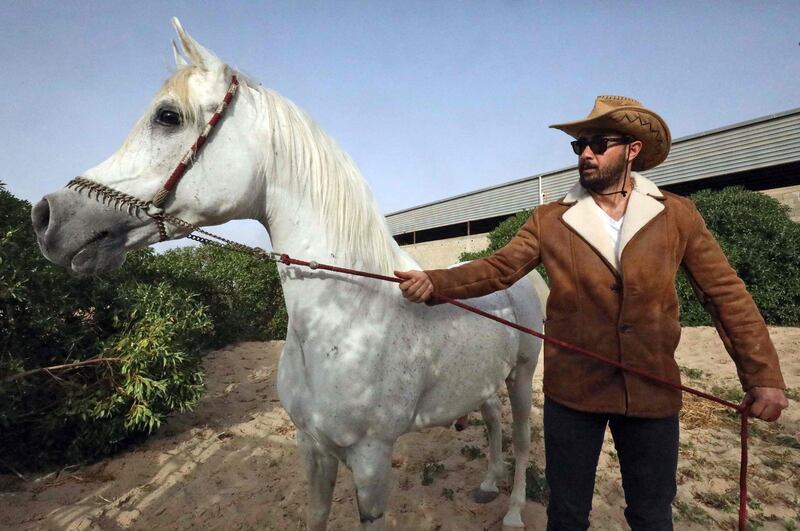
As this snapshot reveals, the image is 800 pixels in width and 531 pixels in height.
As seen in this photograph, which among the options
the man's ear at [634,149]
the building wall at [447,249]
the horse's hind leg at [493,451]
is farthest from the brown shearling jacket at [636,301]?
the building wall at [447,249]

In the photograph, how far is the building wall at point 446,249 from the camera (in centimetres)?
1495

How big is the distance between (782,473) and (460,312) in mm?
3427

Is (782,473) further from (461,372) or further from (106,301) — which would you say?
(106,301)

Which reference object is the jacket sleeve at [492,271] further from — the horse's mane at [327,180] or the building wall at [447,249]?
the building wall at [447,249]

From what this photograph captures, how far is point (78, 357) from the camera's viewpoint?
3.48m

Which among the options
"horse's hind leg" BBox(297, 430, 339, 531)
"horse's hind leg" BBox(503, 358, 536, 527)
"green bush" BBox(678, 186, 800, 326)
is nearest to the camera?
"horse's hind leg" BBox(297, 430, 339, 531)

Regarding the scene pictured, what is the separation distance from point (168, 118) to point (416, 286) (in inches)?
45.3

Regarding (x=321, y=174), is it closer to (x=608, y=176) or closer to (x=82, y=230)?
(x=82, y=230)

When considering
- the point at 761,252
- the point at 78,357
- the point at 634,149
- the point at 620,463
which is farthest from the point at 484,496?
the point at 761,252

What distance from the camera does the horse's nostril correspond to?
1400mm

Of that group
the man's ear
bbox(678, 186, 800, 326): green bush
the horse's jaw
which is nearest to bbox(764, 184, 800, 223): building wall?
bbox(678, 186, 800, 326): green bush

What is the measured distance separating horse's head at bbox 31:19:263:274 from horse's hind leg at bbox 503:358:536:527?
2161 mm

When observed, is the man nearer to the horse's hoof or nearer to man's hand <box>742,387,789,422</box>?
man's hand <box>742,387,789,422</box>

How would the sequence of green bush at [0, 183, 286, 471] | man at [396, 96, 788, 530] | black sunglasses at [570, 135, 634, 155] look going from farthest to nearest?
green bush at [0, 183, 286, 471] → black sunglasses at [570, 135, 634, 155] → man at [396, 96, 788, 530]
